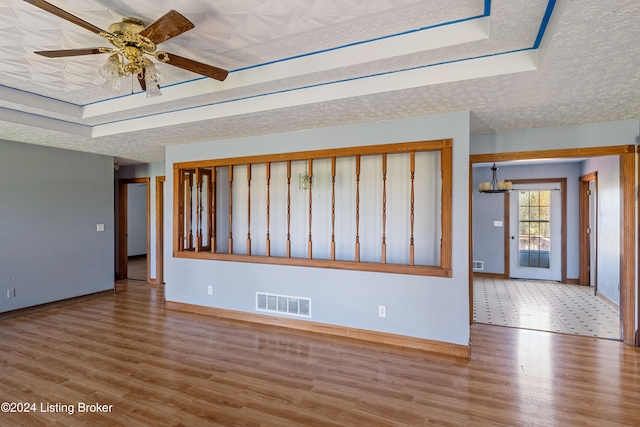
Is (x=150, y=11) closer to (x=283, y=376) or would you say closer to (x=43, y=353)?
(x=283, y=376)

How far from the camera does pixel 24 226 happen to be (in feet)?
15.6

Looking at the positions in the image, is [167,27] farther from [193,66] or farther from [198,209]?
[198,209]

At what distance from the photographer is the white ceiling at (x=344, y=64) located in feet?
6.59

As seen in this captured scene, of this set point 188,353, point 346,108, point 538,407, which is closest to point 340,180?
point 346,108

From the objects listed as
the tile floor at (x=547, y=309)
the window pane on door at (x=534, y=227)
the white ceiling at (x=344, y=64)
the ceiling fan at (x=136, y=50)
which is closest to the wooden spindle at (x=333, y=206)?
the white ceiling at (x=344, y=64)

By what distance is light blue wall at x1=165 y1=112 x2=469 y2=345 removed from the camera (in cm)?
335

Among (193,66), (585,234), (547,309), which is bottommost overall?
(547,309)

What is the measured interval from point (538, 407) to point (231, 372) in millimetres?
2459

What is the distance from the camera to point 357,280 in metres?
3.80

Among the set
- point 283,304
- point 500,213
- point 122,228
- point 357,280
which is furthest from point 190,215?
point 500,213

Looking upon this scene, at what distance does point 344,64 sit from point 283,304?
290cm

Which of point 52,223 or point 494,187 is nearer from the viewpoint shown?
point 52,223

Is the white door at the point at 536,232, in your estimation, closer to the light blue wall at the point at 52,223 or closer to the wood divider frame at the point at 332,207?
the wood divider frame at the point at 332,207

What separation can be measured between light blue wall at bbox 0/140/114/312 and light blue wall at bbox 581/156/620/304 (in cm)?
808
